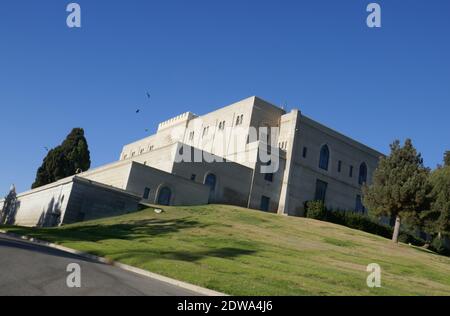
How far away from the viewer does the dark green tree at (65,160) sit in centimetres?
6381

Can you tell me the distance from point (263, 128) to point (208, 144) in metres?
9.68

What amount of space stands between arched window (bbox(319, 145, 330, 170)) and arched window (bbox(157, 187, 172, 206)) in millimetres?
25048

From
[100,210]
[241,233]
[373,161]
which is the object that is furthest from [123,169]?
[373,161]

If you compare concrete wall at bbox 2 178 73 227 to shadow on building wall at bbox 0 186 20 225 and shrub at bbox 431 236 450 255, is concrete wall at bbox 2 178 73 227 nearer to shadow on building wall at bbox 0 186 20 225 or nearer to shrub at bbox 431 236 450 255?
shadow on building wall at bbox 0 186 20 225

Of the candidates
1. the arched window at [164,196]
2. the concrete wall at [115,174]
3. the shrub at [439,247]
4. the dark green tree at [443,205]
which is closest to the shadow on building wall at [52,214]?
the concrete wall at [115,174]

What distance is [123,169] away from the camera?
147 feet

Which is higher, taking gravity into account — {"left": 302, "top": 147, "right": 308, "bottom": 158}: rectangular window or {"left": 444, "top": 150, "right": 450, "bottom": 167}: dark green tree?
{"left": 444, "top": 150, "right": 450, "bottom": 167}: dark green tree

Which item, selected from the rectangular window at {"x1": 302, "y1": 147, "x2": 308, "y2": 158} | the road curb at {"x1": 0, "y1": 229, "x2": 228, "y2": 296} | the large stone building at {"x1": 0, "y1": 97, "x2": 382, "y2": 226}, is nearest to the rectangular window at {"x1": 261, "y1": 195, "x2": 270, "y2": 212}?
the large stone building at {"x1": 0, "y1": 97, "x2": 382, "y2": 226}

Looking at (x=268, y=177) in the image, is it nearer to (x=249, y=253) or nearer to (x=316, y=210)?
(x=316, y=210)

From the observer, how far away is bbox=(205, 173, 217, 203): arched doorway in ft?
164

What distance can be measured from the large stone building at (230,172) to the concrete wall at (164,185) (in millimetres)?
103
